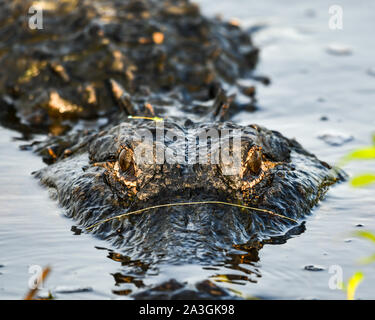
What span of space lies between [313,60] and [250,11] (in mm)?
2993

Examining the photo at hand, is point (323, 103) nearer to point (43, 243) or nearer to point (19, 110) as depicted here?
point (19, 110)

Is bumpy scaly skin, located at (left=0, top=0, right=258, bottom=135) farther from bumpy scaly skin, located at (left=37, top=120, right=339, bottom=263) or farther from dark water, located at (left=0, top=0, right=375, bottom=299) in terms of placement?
bumpy scaly skin, located at (left=37, top=120, right=339, bottom=263)

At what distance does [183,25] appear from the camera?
8.66m

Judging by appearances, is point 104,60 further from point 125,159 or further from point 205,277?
point 205,277

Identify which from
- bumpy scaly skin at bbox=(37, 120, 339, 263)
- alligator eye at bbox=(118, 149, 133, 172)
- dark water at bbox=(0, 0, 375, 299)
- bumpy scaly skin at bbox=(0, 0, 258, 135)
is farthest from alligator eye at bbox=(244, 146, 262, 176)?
bumpy scaly skin at bbox=(0, 0, 258, 135)

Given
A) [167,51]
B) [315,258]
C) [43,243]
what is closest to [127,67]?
[167,51]

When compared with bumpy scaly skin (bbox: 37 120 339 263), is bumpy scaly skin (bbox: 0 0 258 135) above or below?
above

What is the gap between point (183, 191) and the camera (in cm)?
457

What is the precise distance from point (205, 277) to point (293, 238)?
109 centimetres

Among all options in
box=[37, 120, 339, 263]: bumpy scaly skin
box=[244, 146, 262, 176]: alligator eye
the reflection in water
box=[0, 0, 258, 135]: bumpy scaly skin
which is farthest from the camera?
box=[0, 0, 258, 135]: bumpy scaly skin

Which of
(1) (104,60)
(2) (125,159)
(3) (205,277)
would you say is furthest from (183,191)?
(1) (104,60)

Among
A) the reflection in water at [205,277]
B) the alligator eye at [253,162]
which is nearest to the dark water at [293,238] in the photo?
the reflection in water at [205,277]

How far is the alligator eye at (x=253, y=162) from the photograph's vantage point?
4.77 meters

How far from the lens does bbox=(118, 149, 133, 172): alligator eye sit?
188 inches
